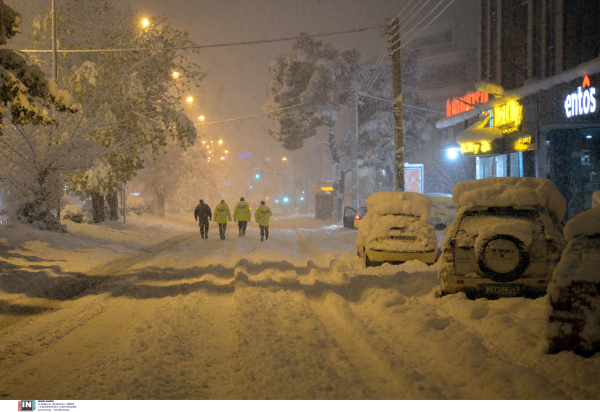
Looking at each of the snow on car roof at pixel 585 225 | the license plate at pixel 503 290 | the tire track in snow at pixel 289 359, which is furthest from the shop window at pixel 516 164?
the snow on car roof at pixel 585 225

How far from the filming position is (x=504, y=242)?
6.68m

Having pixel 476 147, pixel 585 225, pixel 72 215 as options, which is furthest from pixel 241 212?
pixel 585 225

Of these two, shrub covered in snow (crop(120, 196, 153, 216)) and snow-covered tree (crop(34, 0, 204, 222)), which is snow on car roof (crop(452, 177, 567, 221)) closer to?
snow-covered tree (crop(34, 0, 204, 222))

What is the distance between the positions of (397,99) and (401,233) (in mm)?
9410

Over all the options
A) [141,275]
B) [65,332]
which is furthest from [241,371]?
[141,275]

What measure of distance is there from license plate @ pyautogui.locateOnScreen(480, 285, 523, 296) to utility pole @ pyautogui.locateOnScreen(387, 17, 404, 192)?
1205 centimetres

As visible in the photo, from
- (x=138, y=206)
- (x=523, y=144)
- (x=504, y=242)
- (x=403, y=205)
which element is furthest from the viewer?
(x=138, y=206)

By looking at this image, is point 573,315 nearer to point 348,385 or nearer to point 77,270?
point 348,385

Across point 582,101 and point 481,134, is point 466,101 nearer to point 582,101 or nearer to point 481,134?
point 481,134

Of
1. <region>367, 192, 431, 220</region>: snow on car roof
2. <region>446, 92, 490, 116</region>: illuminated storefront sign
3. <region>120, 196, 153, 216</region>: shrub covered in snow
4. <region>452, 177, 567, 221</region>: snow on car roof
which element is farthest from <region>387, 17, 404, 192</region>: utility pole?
<region>120, 196, 153, 216</region>: shrub covered in snow

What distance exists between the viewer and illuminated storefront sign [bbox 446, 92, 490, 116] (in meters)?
24.8

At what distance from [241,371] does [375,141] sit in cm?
3683

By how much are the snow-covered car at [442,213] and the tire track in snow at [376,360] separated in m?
15.1

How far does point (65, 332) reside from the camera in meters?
6.05
